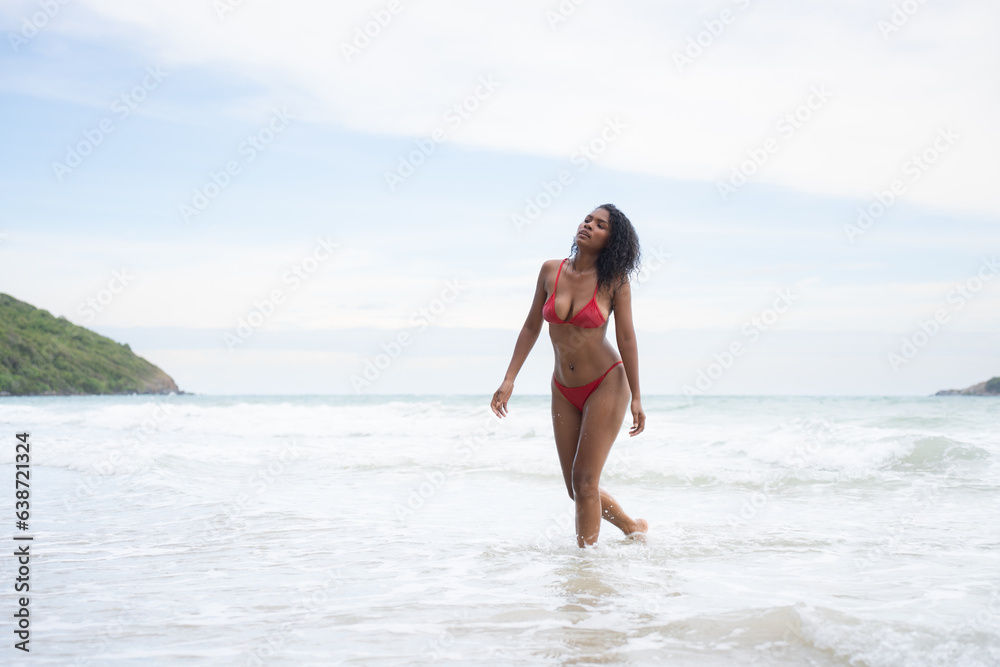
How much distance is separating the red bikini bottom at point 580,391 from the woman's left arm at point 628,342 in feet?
0.23

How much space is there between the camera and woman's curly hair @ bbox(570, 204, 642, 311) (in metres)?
4.48

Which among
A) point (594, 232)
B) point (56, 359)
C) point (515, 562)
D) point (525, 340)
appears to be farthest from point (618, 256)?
point (56, 359)

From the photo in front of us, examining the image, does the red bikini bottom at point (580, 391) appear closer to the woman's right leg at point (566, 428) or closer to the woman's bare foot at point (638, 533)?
the woman's right leg at point (566, 428)

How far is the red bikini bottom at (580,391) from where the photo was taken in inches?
180

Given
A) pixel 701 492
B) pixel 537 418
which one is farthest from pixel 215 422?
pixel 701 492

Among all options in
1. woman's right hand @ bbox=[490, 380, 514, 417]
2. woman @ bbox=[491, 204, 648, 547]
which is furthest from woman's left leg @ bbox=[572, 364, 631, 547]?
woman's right hand @ bbox=[490, 380, 514, 417]

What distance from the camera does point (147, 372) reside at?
2997 inches

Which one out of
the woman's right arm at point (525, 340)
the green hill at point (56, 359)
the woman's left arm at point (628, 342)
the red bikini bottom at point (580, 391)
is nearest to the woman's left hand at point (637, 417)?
the woman's left arm at point (628, 342)

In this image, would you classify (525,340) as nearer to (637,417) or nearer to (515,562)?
(637,417)

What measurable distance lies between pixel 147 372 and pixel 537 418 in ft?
230

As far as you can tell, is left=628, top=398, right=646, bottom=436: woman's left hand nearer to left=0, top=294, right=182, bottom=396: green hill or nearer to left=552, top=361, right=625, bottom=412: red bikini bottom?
left=552, top=361, right=625, bottom=412: red bikini bottom

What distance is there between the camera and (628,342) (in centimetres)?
458

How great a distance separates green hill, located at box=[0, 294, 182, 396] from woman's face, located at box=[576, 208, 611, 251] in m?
66.3

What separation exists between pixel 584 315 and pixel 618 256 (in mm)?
396
